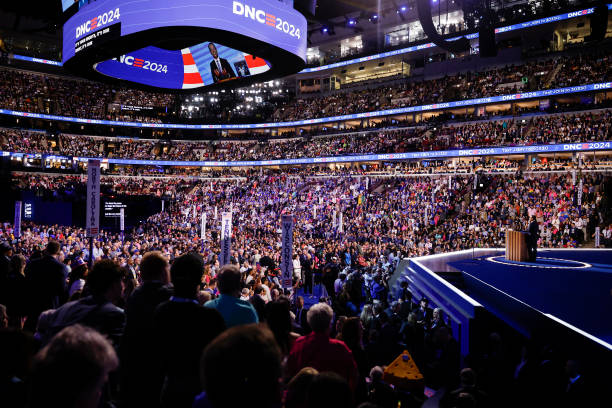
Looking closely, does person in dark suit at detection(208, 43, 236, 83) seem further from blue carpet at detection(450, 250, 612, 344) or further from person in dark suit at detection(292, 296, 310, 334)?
blue carpet at detection(450, 250, 612, 344)

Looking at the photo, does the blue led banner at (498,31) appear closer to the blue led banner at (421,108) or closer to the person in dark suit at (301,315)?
the blue led banner at (421,108)

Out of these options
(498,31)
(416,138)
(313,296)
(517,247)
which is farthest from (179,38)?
(498,31)

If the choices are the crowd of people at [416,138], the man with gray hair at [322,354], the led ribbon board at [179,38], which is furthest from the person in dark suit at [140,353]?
the crowd of people at [416,138]

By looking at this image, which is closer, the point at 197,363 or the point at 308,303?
the point at 197,363

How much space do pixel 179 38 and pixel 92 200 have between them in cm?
441

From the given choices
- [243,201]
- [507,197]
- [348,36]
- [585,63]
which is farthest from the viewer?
[348,36]

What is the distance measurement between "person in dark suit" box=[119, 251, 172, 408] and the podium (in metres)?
13.8

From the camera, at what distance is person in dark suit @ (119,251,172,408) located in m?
2.98

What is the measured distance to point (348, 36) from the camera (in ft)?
161

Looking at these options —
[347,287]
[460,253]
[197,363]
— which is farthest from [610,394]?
[460,253]

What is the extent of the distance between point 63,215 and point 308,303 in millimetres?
28112

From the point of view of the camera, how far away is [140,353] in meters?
3.01

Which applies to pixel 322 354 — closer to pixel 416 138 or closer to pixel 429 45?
pixel 416 138

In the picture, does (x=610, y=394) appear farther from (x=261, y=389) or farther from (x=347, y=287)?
(x=347, y=287)
